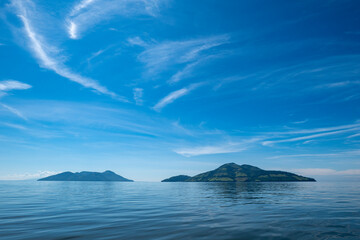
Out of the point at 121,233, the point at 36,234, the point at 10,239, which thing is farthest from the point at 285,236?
the point at 10,239

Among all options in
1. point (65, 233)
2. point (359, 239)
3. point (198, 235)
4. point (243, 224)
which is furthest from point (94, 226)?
point (359, 239)

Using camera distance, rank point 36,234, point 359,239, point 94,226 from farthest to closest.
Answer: point 94,226
point 36,234
point 359,239

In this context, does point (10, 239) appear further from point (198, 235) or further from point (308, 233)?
point (308, 233)

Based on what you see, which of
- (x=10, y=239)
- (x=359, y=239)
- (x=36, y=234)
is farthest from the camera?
(x=36, y=234)

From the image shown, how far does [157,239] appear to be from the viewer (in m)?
11.6

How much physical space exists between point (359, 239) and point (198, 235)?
9703mm

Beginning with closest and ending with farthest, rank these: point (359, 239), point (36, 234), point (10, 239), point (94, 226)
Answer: point (359, 239) < point (10, 239) < point (36, 234) < point (94, 226)

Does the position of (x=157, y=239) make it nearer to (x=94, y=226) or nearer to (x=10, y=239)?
(x=94, y=226)

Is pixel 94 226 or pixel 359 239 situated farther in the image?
pixel 94 226

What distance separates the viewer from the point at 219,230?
1352 centimetres

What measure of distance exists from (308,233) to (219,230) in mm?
5919

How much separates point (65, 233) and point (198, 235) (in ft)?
30.8

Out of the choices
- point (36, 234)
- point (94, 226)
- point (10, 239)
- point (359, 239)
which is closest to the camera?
point (359, 239)

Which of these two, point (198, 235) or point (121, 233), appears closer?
point (198, 235)
